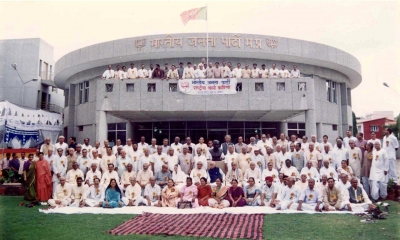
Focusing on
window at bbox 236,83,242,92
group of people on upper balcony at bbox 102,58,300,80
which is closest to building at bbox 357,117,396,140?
group of people on upper balcony at bbox 102,58,300,80

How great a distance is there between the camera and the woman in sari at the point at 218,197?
932cm

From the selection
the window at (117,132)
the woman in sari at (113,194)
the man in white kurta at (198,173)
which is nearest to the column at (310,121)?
the man in white kurta at (198,173)

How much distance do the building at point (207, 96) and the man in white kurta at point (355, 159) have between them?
3806mm

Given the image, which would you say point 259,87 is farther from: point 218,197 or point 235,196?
point 218,197

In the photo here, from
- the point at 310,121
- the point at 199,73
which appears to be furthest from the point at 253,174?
the point at 199,73

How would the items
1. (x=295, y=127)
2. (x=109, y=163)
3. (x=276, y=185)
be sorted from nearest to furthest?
(x=276, y=185)
(x=109, y=163)
(x=295, y=127)

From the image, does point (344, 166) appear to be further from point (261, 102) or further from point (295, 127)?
point (295, 127)

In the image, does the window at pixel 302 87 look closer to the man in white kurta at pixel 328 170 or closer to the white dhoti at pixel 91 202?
the man in white kurta at pixel 328 170

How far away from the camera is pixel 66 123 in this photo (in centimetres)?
2453

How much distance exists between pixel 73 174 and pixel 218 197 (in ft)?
14.7

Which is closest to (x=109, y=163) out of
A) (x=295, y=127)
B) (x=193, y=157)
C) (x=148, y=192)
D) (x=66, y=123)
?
(x=148, y=192)

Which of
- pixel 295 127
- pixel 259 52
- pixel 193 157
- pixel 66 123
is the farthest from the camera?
pixel 66 123

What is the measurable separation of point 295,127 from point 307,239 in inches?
608

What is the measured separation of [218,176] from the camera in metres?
10.8
